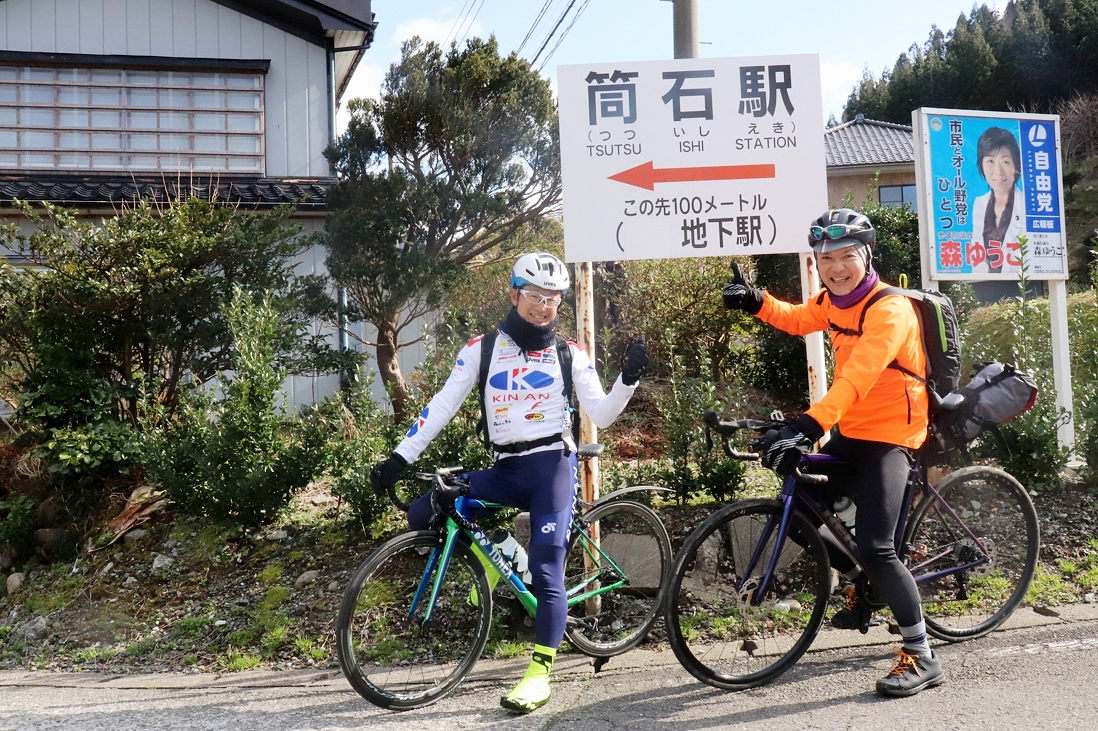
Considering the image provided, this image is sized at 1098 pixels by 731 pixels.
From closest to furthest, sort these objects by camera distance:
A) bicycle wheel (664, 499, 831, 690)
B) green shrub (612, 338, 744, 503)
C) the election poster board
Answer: bicycle wheel (664, 499, 831, 690)
green shrub (612, 338, 744, 503)
the election poster board

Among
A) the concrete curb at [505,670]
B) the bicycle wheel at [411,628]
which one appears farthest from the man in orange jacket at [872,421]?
the bicycle wheel at [411,628]

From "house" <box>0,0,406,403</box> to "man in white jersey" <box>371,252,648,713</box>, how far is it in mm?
9137

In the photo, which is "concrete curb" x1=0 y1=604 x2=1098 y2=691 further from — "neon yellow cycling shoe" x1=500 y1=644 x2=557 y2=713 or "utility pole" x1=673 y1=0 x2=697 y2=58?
"utility pole" x1=673 y1=0 x2=697 y2=58

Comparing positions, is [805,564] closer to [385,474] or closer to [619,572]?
[619,572]

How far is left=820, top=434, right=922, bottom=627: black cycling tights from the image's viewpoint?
3709 mm

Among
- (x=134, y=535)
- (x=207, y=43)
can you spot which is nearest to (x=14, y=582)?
(x=134, y=535)

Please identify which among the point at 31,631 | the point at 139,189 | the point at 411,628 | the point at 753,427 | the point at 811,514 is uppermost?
the point at 139,189

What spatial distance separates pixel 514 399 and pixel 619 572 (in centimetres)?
116

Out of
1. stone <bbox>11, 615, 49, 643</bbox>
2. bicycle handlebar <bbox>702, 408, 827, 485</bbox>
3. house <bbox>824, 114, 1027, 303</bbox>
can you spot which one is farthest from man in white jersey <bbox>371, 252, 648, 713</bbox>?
house <bbox>824, 114, 1027, 303</bbox>

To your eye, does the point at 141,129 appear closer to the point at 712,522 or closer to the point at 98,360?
the point at 98,360

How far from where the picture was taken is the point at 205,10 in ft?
42.6

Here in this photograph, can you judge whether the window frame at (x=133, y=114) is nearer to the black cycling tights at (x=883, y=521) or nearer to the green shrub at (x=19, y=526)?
the green shrub at (x=19, y=526)

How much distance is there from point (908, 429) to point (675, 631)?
4.29 feet

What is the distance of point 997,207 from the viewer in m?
6.36
